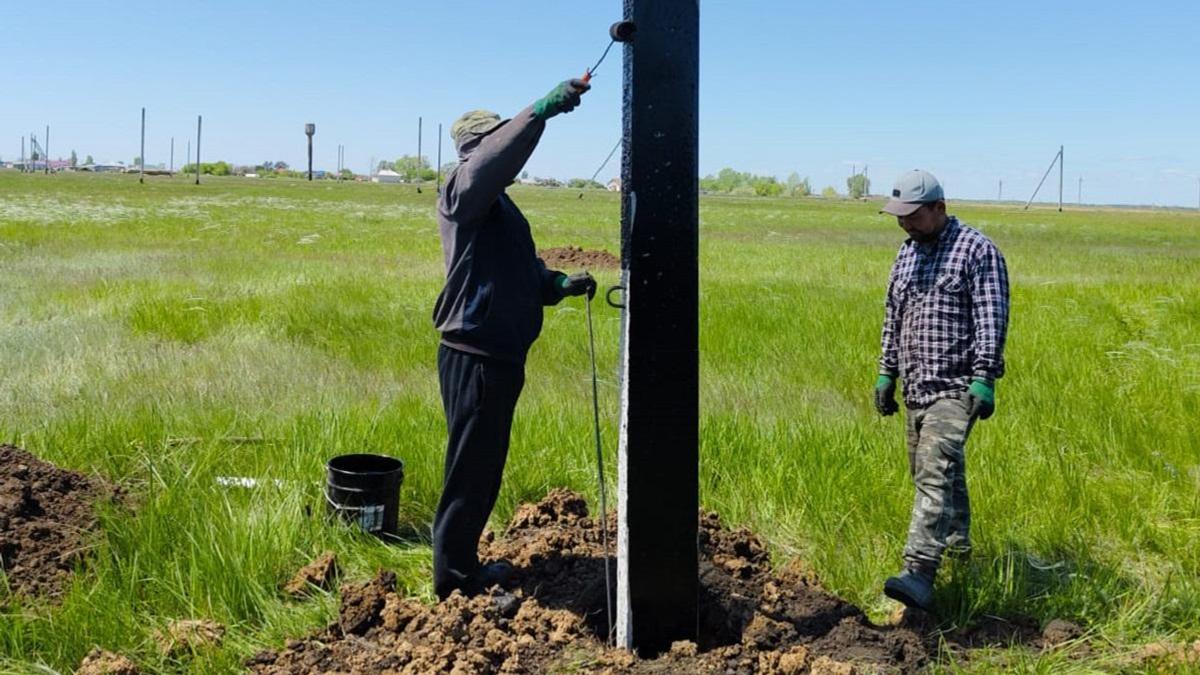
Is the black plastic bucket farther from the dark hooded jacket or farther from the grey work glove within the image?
the grey work glove

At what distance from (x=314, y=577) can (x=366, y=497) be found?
0.52 metres

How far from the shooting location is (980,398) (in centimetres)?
418

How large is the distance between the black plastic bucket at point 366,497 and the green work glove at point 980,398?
257 centimetres

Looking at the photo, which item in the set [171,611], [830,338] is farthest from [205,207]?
[171,611]

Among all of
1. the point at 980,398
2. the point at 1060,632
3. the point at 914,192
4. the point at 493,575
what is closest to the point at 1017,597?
the point at 1060,632

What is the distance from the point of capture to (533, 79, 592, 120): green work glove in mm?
3404

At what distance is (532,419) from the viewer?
6539mm

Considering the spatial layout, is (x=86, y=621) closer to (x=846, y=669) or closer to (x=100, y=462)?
(x=100, y=462)

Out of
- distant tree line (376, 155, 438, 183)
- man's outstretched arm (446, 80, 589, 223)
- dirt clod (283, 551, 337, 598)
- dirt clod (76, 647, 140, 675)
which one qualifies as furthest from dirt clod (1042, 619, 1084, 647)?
distant tree line (376, 155, 438, 183)

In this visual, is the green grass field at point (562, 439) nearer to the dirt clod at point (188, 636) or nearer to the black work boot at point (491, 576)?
the dirt clod at point (188, 636)

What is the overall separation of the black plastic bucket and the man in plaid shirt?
225 cm

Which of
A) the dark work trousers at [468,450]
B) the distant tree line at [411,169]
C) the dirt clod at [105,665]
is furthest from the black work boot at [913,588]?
the distant tree line at [411,169]

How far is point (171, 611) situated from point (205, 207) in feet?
136

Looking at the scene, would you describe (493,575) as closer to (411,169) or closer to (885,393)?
(885,393)
